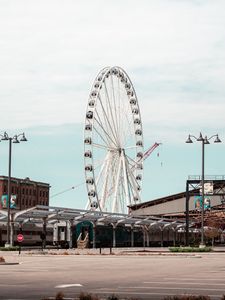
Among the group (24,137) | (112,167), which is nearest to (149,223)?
(112,167)

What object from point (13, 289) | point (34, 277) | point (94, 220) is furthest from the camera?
point (94, 220)

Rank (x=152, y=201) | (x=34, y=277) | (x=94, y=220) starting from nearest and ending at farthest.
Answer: (x=34, y=277)
(x=94, y=220)
(x=152, y=201)

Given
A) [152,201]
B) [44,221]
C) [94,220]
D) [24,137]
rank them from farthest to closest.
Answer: [152,201], [94,220], [44,221], [24,137]

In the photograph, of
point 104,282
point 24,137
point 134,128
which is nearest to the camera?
point 104,282

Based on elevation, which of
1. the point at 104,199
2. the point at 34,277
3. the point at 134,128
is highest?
the point at 134,128

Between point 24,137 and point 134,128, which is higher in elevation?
point 134,128

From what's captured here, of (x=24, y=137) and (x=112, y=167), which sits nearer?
(x=24, y=137)

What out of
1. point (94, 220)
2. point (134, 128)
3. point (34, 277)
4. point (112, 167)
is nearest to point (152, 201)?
point (134, 128)

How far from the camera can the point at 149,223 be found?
9925 centimetres

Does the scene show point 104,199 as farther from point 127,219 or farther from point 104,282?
point 104,282

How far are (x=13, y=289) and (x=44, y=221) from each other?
189ft

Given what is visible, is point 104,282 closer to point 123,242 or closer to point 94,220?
point 94,220

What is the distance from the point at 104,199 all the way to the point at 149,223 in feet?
33.2

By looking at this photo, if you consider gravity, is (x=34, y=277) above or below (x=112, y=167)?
below
